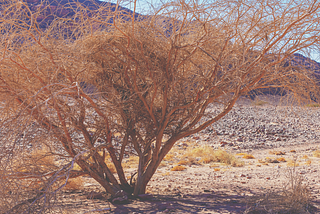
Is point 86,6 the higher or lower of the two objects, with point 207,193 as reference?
higher

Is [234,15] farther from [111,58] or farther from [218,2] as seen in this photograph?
[111,58]

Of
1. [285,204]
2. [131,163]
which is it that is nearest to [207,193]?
[285,204]

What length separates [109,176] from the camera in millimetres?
5121

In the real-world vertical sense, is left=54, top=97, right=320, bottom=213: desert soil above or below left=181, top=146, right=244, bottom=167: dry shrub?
above

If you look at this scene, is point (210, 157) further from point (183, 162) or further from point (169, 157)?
point (169, 157)

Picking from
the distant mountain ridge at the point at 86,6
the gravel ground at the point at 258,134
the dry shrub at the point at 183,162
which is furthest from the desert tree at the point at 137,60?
the gravel ground at the point at 258,134

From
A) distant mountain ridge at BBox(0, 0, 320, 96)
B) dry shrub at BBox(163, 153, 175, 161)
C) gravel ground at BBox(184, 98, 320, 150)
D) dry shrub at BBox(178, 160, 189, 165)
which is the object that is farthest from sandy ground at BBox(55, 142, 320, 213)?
gravel ground at BBox(184, 98, 320, 150)

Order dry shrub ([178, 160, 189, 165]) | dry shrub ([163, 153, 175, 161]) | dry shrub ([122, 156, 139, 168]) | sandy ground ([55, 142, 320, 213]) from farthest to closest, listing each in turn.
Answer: dry shrub ([163, 153, 175, 161]), dry shrub ([178, 160, 189, 165]), dry shrub ([122, 156, 139, 168]), sandy ground ([55, 142, 320, 213])

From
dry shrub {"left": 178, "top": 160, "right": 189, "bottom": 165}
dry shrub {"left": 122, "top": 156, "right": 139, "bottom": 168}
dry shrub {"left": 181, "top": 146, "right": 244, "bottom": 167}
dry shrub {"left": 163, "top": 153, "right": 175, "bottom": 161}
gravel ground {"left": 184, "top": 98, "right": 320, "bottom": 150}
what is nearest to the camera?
dry shrub {"left": 122, "top": 156, "right": 139, "bottom": 168}

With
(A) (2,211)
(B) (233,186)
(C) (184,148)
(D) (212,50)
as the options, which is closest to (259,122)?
(C) (184,148)

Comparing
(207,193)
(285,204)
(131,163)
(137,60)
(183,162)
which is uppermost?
(137,60)

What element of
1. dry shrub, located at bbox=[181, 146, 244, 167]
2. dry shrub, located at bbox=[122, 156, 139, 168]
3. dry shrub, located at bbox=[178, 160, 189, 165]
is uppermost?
dry shrub, located at bbox=[181, 146, 244, 167]

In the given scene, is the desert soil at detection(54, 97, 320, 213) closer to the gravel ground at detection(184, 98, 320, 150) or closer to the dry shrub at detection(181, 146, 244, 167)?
the dry shrub at detection(181, 146, 244, 167)

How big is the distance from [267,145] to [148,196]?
10364 millimetres
